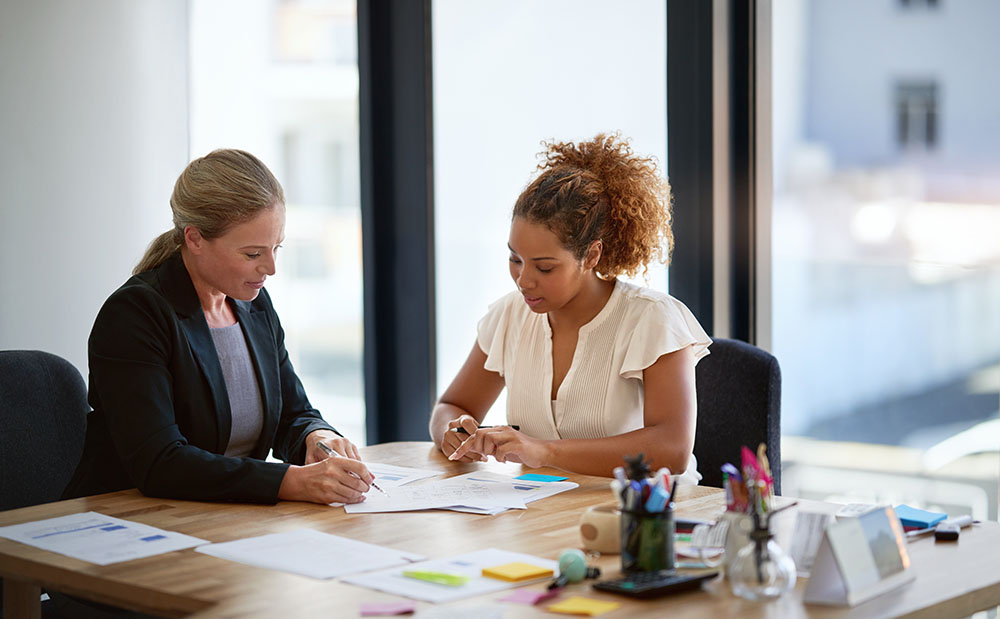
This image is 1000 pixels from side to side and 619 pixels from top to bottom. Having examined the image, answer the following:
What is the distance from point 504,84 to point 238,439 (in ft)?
5.56

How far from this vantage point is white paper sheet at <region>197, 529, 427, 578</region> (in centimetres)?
166

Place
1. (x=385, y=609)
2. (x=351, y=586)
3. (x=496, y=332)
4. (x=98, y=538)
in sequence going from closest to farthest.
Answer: (x=385, y=609)
(x=351, y=586)
(x=98, y=538)
(x=496, y=332)

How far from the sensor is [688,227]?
10.3 feet

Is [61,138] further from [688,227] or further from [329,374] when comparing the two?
[688,227]

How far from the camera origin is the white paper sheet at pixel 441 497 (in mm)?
2027

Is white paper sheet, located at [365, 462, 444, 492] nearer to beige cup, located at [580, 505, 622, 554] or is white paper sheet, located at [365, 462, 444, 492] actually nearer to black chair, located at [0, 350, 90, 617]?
beige cup, located at [580, 505, 622, 554]

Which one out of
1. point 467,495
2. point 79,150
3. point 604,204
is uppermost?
point 79,150

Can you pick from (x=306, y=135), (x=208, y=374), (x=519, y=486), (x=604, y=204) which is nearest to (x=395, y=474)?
(x=519, y=486)

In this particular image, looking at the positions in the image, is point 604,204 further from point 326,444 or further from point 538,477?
point 326,444

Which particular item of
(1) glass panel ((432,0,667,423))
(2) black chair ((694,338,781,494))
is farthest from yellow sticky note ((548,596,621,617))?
(1) glass panel ((432,0,667,423))

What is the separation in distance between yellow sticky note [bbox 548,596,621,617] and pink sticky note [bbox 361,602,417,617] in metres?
0.19

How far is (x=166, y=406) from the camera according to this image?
7.14 ft

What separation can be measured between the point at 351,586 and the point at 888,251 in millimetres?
1859

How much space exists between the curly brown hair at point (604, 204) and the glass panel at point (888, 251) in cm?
57
